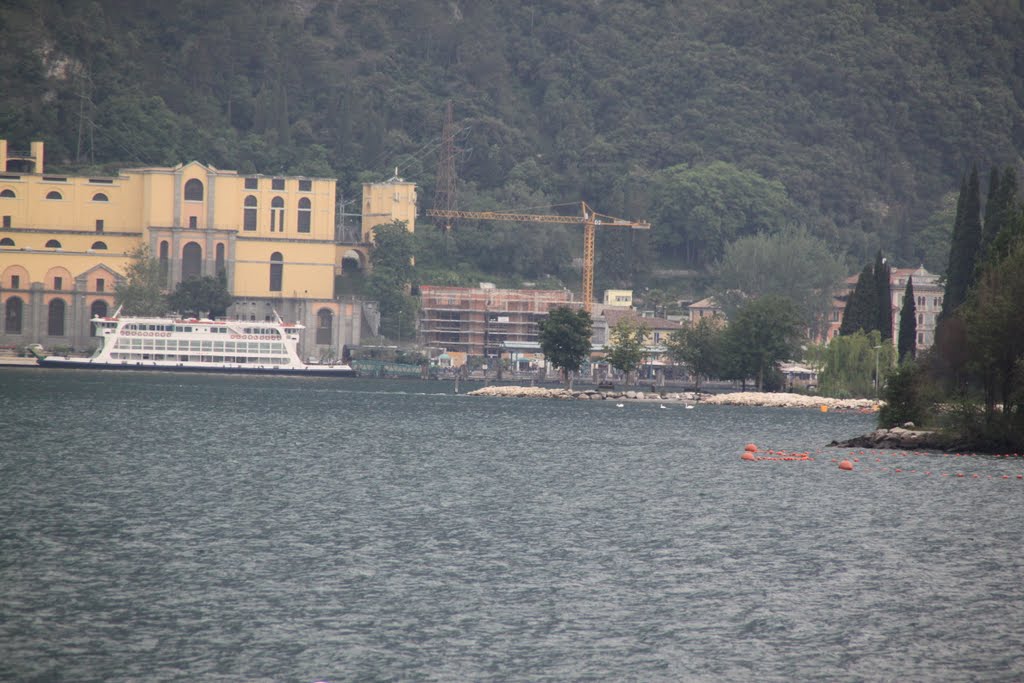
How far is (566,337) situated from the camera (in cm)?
12962

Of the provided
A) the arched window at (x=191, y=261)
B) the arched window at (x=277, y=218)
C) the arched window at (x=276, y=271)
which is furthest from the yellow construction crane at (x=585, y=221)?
the arched window at (x=191, y=261)

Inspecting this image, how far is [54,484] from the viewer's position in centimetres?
4422

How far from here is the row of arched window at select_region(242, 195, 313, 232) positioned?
588 ft

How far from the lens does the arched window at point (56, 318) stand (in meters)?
168

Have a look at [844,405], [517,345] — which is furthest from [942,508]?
[517,345]

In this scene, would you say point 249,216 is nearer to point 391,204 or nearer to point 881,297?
point 391,204

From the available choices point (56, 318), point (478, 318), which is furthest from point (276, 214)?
point (56, 318)

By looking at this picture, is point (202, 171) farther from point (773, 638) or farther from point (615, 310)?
point (773, 638)

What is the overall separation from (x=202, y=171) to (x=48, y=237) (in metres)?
18.7

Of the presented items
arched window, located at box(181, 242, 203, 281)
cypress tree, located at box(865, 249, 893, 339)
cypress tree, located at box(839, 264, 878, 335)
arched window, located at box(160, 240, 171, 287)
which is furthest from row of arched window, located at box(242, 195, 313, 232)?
cypress tree, located at box(865, 249, 893, 339)

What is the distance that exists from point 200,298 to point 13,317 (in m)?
21.5

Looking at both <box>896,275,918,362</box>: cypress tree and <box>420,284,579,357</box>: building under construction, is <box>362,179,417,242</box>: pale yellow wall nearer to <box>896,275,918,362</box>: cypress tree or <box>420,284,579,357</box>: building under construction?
<box>420,284,579,357</box>: building under construction

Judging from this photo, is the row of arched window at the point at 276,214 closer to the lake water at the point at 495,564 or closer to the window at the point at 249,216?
the window at the point at 249,216

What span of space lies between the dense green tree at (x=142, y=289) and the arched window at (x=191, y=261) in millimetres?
7059
